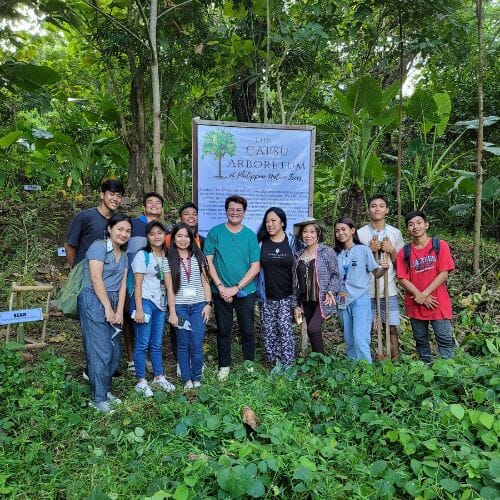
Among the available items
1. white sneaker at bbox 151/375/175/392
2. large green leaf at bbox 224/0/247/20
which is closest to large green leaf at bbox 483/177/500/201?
large green leaf at bbox 224/0/247/20

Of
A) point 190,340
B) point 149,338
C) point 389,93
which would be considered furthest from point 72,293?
point 389,93

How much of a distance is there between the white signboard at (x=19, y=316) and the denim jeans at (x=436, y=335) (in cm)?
338

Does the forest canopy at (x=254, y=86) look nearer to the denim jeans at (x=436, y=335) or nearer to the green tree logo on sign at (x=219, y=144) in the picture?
the green tree logo on sign at (x=219, y=144)

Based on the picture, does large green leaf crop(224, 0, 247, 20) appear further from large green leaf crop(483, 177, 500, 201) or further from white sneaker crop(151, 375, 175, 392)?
white sneaker crop(151, 375, 175, 392)

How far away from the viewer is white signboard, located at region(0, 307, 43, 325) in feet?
12.9

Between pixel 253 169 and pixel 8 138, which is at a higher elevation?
pixel 8 138

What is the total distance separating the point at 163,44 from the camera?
5301mm

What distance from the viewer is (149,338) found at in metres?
3.96

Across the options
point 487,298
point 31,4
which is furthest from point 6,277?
point 487,298

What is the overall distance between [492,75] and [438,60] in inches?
92.0

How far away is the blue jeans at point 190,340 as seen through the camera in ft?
13.1

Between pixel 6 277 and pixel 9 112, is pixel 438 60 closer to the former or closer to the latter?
pixel 6 277

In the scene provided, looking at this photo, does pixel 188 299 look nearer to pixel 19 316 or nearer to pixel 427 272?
pixel 19 316

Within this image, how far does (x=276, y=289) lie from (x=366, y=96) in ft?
10.9
